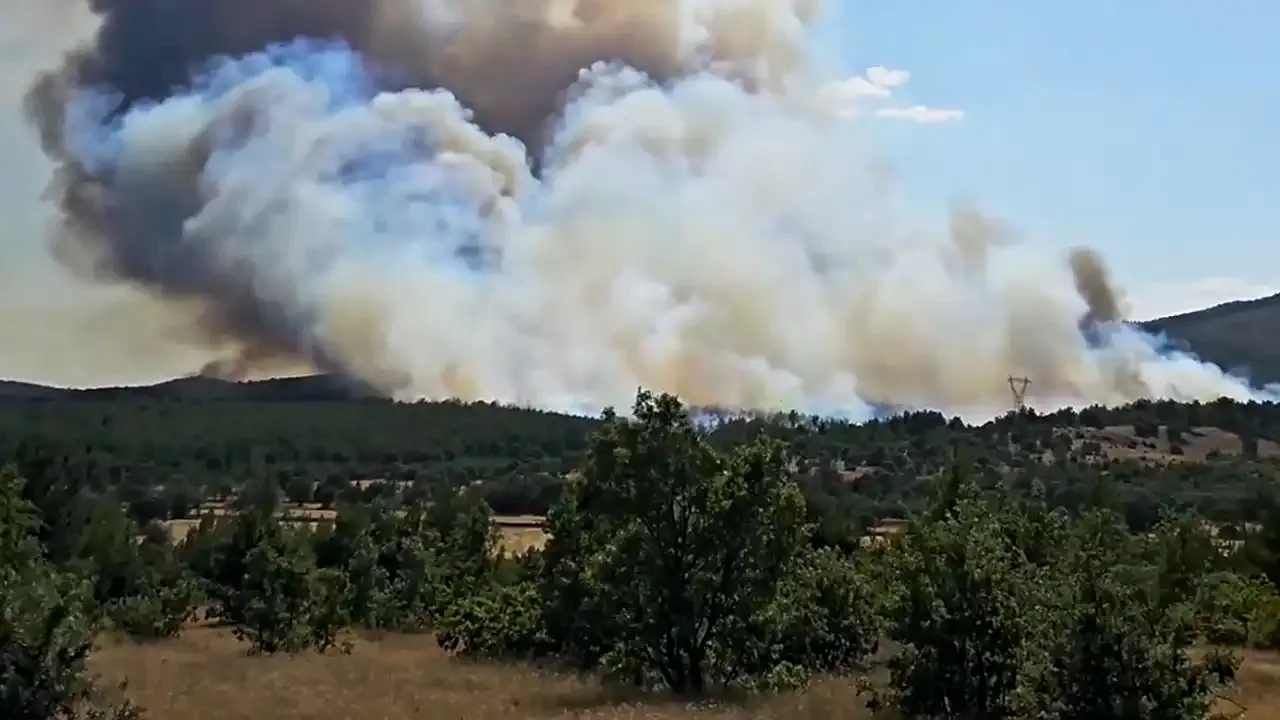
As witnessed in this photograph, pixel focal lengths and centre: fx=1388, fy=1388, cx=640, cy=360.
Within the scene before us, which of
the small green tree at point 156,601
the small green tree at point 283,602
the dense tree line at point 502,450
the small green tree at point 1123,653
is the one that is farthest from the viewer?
the dense tree line at point 502,450

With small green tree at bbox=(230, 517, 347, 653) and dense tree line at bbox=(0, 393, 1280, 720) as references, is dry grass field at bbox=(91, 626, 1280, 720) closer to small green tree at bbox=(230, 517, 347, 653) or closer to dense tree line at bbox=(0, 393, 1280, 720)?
dense tree line at bbox=(0, 393, 1280, 720)

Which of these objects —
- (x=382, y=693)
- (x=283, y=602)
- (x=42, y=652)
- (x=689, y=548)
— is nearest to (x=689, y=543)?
(x=689, y=548)

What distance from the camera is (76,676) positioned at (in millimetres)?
18703

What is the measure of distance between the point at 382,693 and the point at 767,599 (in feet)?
25.0

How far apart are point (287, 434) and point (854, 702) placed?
13761 cm

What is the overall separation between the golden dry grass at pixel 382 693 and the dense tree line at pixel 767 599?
1331mm

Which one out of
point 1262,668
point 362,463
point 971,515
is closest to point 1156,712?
point 971,515

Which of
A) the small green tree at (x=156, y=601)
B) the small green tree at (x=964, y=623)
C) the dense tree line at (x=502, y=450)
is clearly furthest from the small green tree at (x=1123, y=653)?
the dense tree line at (x=502, y=450)

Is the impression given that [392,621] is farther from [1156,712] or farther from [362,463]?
[362,463]

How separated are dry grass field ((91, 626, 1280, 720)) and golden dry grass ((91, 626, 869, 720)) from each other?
0.07 ft

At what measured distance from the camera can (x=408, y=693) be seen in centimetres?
2623

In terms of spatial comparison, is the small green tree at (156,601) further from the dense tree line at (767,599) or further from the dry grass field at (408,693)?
the dry grass field at (408,693)

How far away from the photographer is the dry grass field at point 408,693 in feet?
76.6

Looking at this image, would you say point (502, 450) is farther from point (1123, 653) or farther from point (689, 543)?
point (1123, 653)
